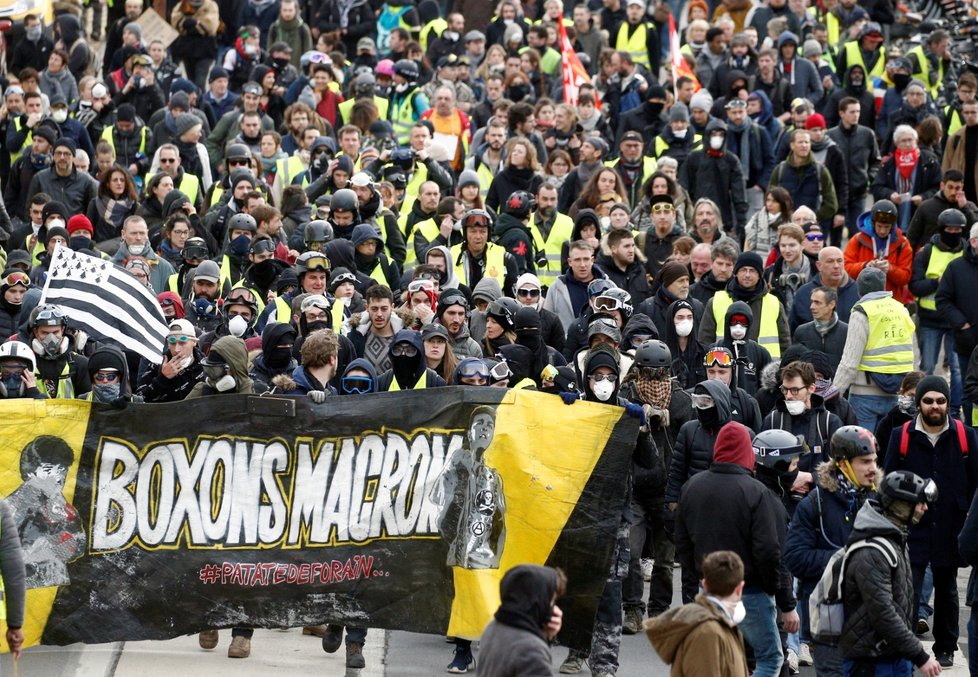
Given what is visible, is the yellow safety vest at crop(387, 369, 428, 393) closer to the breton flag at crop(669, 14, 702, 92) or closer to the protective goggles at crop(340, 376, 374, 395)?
the protective goggles at crop(340, 376, 374, 395)

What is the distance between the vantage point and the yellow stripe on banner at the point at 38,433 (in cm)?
1046

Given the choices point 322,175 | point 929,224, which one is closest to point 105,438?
point 322,175

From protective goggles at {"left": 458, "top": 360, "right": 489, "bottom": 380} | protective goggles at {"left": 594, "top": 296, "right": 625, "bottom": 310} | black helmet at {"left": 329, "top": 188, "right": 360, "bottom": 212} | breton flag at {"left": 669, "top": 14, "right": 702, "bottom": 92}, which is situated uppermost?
breton flag at {"left": 669, "top": 14, "right": 702, "bottom": 92}

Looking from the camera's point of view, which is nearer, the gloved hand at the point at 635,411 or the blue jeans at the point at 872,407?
the gloved hand at the point at 635,411

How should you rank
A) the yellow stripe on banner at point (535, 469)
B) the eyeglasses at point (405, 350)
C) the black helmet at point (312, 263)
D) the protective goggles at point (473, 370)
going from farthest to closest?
the black helmet at point (312, 263) → the eyeglasses at point (405, 350) → the protective goggles at point (473, 370) → the yellow stripe on banner at point (535, 469)

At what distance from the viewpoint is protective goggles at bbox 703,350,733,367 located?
12891mm

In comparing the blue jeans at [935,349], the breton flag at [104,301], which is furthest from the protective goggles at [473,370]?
the blue jeans at [935,349]

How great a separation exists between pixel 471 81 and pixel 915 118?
5.88 m

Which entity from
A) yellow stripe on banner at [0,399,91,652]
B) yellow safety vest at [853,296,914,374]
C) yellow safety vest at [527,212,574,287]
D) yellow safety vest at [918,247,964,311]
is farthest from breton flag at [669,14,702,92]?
yellow stripe on banner at [0,399,91,652]

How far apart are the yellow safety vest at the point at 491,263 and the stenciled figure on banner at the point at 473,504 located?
5.24 metres

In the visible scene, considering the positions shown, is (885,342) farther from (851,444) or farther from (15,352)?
(15,352)

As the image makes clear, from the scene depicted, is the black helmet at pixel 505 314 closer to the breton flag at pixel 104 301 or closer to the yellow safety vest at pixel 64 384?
the breton flag at pixel 104 301

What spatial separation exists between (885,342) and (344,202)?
15.8 feet

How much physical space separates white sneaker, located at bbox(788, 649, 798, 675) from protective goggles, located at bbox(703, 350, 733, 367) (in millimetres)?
2297
